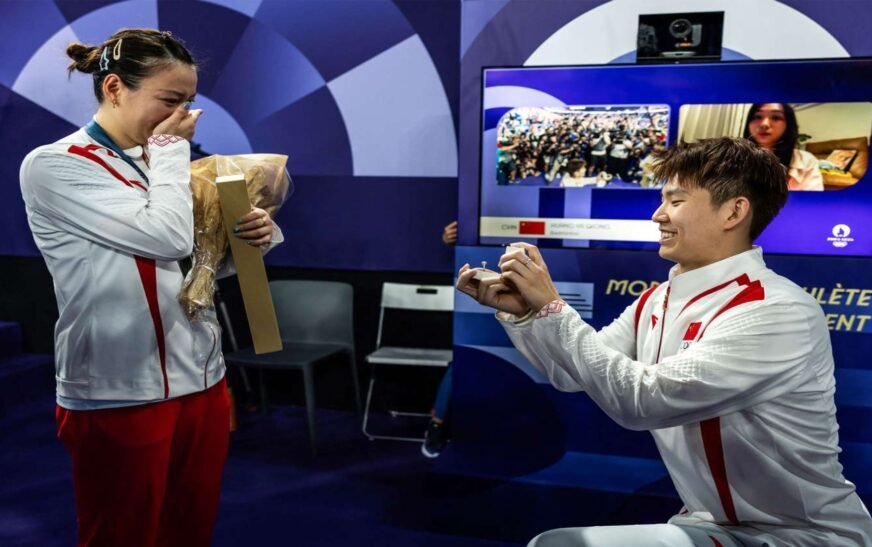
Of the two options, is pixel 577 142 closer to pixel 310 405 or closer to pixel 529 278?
pixel 529 278

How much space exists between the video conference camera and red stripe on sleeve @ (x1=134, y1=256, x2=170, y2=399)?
2331 mm

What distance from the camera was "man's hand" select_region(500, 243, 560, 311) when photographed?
1393 millimetres

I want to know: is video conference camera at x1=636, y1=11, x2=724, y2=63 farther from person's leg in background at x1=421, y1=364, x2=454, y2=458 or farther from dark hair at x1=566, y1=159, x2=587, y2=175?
person's leg in background at x1=421, y1=364, x2=454, y2=458

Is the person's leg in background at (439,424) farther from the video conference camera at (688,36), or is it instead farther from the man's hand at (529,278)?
the man's hand at (529,278)

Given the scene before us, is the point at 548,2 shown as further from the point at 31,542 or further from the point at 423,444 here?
the point at 31,542


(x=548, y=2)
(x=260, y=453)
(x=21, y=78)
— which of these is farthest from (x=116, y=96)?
(x=21, y=78)

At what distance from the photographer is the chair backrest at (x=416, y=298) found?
4422 millimetres

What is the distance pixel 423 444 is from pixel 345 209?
163 cm

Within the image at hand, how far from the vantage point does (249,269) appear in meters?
1.75

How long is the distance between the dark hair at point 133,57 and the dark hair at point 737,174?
1.22 metres

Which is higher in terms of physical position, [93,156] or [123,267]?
[93,156]

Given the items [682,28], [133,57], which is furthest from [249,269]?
[682,28]

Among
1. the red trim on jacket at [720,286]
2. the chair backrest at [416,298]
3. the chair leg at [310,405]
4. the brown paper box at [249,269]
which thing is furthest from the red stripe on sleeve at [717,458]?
the chair backrest at [416,298]

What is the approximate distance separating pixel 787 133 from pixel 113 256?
2.66 m
